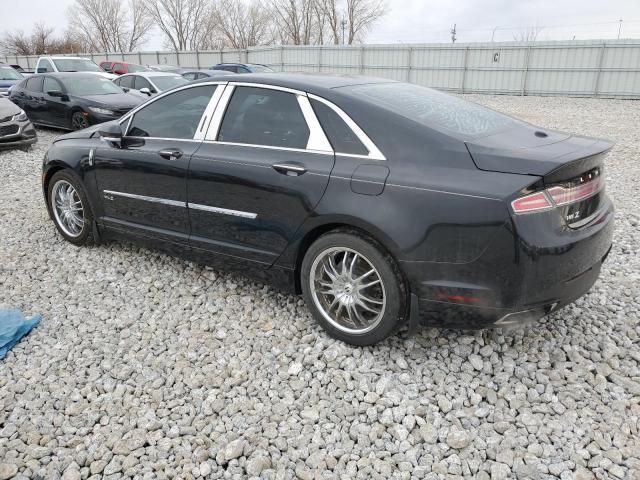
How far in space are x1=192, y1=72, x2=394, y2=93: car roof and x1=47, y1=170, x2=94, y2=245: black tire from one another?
166cm

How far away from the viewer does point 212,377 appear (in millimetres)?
3023

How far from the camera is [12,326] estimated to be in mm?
3469

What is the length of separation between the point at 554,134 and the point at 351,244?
1489mm

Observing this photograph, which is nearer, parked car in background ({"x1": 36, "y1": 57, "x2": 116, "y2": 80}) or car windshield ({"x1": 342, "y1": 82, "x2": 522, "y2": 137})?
car windshield ({"x1": 342, "y1": 82, "x2": 522, "y2": 137})

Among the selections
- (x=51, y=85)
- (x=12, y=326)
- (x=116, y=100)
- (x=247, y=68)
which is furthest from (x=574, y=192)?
(x=247, y=68)

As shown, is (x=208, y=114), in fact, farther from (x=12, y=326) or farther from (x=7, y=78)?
(x=7, y=78)

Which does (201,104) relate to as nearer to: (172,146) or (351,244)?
(172,146)

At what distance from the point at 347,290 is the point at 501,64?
22.1 meters

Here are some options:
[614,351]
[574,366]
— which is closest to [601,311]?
[614,351]

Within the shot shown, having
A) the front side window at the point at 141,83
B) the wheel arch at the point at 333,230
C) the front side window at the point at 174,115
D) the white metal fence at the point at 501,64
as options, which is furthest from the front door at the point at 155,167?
the white metal fence at the point at 501,64

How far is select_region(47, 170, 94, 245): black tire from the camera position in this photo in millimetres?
4724

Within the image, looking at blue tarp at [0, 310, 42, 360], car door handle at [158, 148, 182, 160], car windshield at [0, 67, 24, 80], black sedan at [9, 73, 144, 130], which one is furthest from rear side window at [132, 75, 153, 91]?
blue tarp at [0, 310, 42, 360]

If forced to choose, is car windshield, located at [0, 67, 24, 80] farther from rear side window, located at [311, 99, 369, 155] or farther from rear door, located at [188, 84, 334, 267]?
Result: rear side window, located at [311, 99, 369, 155]

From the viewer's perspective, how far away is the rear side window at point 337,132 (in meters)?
3.05
